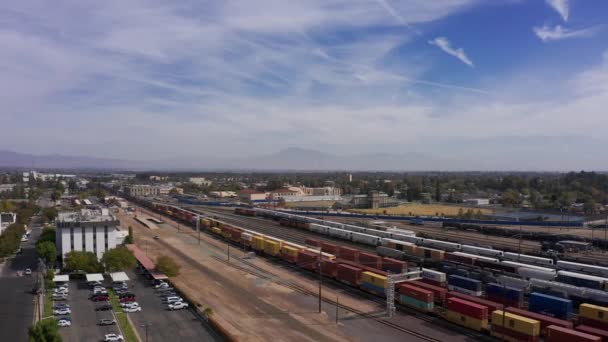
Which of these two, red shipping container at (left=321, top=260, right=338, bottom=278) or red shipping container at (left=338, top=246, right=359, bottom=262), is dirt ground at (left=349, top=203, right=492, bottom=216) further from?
red shipping container at (left=321, top=260, right=338, bottom=278)

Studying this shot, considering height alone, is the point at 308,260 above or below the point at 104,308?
above

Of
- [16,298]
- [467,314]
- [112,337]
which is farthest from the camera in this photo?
[16,298]

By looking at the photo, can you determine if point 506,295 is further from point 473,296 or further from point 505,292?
point 473,296

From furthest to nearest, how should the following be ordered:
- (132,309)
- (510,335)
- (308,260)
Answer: (308,260) < (132,309) < (510,335)

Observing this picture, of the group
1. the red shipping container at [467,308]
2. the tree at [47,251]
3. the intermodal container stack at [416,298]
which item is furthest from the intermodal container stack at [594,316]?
the tree at [47,251]

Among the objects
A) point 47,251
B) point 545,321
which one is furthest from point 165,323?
point 545,321

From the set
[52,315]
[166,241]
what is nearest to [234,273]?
[52,315]

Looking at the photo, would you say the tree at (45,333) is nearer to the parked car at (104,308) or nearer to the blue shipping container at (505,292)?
the parked car at (104,308)
